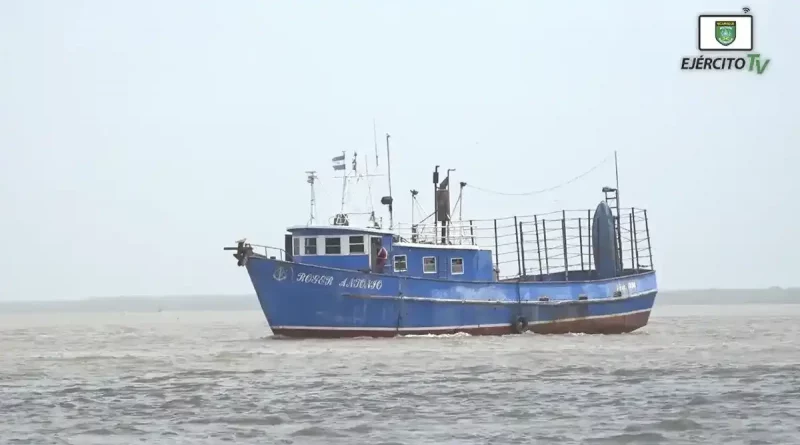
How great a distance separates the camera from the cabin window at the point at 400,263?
4541cm

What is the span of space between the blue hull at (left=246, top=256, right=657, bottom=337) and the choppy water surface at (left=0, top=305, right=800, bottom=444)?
129cm

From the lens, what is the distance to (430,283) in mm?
44844

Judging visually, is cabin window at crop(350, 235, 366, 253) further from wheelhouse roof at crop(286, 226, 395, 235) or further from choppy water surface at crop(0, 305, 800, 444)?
choppy water surface at crop(0, 305, 800, 444)

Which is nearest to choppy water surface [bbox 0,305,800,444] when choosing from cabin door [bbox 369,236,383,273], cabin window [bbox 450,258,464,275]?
cabin door [bbox 369,236,383,273]

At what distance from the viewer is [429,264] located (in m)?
46.4

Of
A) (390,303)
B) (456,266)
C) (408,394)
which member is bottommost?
(408,394)

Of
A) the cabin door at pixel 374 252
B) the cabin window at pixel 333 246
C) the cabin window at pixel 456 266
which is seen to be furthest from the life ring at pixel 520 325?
the cabin window at pixel 333 246

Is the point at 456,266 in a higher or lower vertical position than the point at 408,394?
higher

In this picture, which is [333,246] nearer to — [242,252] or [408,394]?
[242,252]

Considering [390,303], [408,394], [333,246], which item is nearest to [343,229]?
[333,246]

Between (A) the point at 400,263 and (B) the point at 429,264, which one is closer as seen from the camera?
(A) the point at 400,263

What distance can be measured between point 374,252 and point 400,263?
4.13 feet

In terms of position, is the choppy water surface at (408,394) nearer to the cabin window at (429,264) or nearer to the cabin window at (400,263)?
the cabin window at (400,263)

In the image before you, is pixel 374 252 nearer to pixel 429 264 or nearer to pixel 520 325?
pixel 429 264
